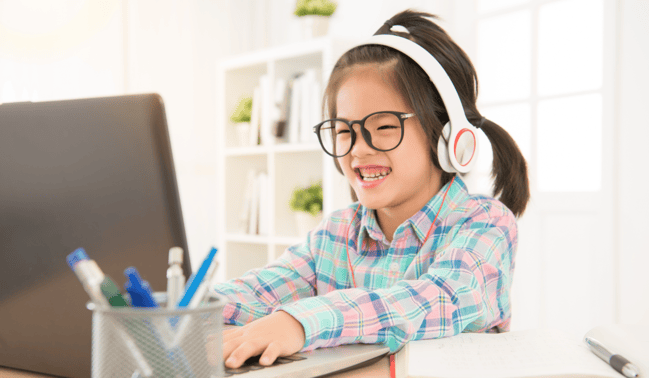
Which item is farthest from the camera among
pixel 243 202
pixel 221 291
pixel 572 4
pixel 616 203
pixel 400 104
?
pixel 243 202

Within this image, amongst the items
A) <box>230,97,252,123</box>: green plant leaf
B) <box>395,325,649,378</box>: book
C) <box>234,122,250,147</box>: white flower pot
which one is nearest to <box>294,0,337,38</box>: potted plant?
<box>230,97,252,123</box>: green plant leaf

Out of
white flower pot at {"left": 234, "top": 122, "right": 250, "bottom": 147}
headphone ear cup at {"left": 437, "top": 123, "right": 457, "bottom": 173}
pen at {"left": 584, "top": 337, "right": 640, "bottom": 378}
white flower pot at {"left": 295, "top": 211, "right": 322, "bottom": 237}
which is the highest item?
white flower pot at {"left": 234, "top": 122, "right": 250, "bottom": 147}

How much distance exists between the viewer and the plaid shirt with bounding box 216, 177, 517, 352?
0.69 m

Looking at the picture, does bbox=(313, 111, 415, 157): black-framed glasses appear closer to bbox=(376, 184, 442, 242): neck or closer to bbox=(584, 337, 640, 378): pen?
bbox=(376, 184, 442, 242): neck

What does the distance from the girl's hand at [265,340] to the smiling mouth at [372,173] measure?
470mm

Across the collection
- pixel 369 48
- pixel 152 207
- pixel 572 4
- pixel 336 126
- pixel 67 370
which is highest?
pixel 572 4

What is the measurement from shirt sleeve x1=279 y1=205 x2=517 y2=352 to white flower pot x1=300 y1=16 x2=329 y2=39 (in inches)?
77.7

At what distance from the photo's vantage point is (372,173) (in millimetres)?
1078

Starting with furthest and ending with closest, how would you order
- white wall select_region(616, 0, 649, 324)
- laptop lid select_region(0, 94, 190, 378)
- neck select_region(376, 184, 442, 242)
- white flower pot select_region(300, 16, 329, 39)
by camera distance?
white flower pot select_region(300, 16, 329, 39) → white wall select_region(616, 0, 649, 324) → neck select_region(376, 184, 442, 242) → laptop lid select_region(0, 94, 190, 378)

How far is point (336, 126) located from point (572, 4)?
5.22ft

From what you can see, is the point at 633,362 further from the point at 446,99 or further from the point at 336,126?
the point at 336,126

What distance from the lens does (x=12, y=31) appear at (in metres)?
2.56

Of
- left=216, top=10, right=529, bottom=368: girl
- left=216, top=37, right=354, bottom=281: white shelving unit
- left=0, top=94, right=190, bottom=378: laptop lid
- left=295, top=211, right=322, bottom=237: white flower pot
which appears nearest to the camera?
left=0, top=94, right=190, bottom=378: laptop lid

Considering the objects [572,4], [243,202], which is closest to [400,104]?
[572,4]
